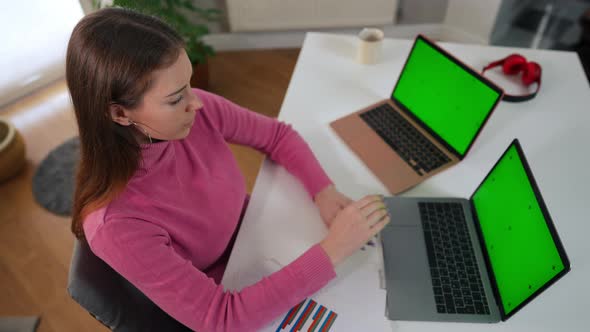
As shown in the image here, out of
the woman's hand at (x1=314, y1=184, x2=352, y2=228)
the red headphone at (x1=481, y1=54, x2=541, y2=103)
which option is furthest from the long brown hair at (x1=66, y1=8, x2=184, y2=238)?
the red headphone at (x1=481, y1=54, x2=541, y2=103)

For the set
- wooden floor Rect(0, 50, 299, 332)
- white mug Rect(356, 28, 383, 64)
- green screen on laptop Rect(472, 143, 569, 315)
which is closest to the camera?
green screen on laptop Rect(472, 143, 569, 315)

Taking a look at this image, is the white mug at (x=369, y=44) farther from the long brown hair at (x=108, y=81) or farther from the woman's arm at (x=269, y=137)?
the long brown hair at (x=108, y=81)

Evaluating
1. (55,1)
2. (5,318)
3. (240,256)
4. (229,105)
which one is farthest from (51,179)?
(240,256)

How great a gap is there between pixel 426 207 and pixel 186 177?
60cm

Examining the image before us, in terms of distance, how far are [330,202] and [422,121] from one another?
411mm

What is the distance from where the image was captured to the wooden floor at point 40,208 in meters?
1.65

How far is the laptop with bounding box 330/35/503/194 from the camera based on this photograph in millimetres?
1027

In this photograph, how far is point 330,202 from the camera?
0.98 metres

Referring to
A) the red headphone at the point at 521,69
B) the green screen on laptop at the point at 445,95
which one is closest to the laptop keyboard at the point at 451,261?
the green screen on laptop at the point at 445,95

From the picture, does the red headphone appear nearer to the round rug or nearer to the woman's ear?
the woman's ear

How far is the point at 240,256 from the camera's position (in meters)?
0.92

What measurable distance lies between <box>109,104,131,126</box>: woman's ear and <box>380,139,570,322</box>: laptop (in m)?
0.63

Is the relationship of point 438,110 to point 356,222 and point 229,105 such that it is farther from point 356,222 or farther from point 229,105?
point 229,105

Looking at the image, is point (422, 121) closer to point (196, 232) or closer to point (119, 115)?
point (196, 232)
